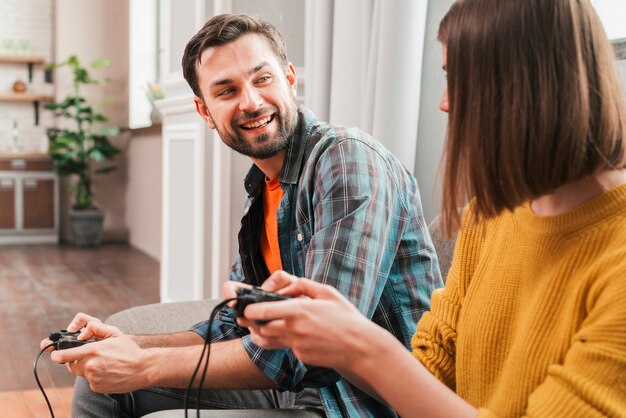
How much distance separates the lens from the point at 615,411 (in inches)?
31.2

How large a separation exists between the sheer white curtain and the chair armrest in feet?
2.18

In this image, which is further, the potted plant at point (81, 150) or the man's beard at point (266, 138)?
the potted plant at point (81, 150)

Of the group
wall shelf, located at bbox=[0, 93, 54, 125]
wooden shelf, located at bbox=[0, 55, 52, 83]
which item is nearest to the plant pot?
wall shelf, located at bbox=[0, 93, 54, 125]

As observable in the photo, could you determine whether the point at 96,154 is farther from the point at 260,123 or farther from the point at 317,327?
the point at 317,327

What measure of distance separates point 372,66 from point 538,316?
1322mm

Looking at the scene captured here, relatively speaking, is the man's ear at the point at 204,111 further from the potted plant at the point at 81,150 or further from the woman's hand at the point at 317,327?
the potted plant at the point at 81,150

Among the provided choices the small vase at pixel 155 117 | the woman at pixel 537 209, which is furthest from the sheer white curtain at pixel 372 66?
the small vase at pixel 155 117

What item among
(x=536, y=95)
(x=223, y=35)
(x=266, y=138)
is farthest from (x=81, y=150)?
(x=536, y=95)

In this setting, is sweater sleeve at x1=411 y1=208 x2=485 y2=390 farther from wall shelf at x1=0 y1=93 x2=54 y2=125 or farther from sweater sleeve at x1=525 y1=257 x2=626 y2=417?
wall shelf at x1=0 y1=93 x2=54 y2=125

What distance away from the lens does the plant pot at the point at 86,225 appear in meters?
7.07

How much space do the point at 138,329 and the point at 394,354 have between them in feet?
3.45

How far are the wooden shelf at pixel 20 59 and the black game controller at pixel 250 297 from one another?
7.23m

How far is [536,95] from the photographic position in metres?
0.82

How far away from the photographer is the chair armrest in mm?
1797
